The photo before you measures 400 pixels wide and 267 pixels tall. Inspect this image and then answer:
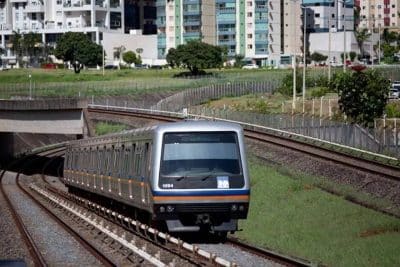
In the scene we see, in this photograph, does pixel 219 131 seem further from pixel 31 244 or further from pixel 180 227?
pixel 31 244

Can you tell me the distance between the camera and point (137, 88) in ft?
330

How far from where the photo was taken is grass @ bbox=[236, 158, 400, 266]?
20.0m

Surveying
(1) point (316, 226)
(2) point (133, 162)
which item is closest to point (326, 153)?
(1) point (316, 226)

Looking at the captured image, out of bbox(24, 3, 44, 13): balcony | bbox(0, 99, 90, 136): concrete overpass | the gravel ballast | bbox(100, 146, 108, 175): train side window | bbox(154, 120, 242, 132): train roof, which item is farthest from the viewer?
bbox(24, 3, 44, 13): balcony

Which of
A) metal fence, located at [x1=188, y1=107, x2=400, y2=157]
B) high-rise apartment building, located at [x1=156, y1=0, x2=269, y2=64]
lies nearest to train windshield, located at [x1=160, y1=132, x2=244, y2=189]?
metal fence, located at [x1=188, y1=107, x2=400, y2=157]

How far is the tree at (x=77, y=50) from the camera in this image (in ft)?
460

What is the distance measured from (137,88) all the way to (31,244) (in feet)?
253

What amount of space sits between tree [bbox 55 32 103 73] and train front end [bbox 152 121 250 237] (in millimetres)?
117728

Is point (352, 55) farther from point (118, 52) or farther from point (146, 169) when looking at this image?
point (146, 169)

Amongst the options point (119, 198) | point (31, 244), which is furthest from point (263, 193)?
point (31, 244)

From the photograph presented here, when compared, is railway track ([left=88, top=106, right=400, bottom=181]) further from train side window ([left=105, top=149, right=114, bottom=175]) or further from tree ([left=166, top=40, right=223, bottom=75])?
tree ([left=166, top=40, right=223, bottom=75])

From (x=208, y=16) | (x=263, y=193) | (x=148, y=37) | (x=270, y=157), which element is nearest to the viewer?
(x=263, y=193)

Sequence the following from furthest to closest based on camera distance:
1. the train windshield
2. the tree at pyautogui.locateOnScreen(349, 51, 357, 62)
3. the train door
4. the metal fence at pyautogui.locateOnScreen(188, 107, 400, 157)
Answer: the tree at pyautogui.locateOnScreen(349, 51, 357, 62)
the metal fence at pyautogui.locateOnScreen(188, 107, 400, 157)
the train door
the train windshield

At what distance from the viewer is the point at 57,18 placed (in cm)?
16925
